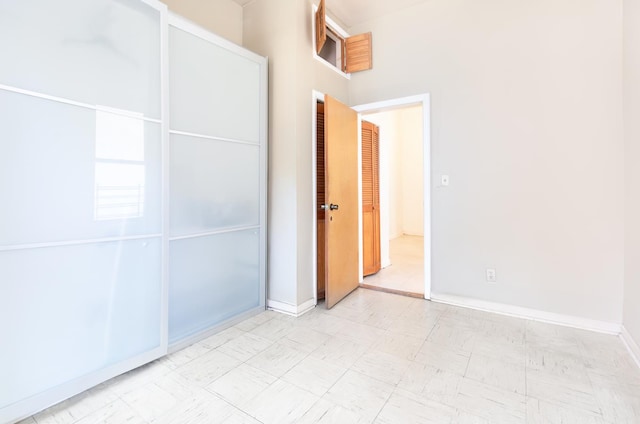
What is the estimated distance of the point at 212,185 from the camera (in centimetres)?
232

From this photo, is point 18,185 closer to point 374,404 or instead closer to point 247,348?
point 247,348

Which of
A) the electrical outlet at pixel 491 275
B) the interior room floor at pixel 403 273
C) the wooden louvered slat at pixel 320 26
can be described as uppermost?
the wooden louvered slat at pixel 320 26

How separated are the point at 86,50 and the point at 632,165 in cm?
361

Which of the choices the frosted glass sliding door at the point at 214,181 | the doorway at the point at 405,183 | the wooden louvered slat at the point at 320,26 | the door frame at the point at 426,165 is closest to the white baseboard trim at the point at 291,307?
the frosted glass sliding door at the point at 214,181

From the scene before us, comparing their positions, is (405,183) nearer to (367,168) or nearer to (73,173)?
(367,168)

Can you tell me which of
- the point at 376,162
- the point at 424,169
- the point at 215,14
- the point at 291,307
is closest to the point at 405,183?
the point at 376,162

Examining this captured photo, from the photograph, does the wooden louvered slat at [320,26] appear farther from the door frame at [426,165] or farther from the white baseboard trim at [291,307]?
the white baseboard trim at [291,307]

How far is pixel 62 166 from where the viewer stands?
154 centimetres

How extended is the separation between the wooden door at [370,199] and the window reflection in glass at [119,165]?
263cm

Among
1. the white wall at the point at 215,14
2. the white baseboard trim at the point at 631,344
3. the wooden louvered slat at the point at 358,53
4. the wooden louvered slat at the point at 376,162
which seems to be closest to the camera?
the white baseboard trim at the point at 631,344

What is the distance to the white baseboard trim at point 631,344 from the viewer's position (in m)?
1.93

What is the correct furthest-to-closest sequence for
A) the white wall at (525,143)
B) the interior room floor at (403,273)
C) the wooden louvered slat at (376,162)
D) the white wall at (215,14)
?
the wooden louvered slat at (376,162) < the interior room floor at (403,273) < the white wall at (215,14) < the white wall at (525,143)

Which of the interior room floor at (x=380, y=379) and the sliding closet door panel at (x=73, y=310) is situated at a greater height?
the sliding closet door panel at (x=73, y=310)

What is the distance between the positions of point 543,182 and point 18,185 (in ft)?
11.8
